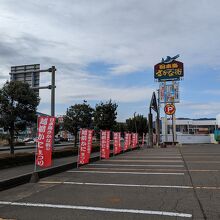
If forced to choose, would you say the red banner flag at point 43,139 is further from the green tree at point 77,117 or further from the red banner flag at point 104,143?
the green tree at point 77,117

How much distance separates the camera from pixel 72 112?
28.4 m

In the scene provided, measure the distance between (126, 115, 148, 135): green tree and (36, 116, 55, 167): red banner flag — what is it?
76379mm

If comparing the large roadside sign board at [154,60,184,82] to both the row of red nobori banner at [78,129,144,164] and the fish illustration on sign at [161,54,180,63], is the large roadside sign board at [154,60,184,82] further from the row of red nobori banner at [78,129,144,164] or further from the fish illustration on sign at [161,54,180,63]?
the row of red nobori banner at [78,129,144,164]

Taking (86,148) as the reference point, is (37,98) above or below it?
above

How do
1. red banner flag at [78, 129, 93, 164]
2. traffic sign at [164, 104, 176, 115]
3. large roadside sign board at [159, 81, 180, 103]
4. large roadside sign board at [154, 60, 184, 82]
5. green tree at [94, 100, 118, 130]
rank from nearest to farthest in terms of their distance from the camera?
1. red banner flag at [78, 129, 93, 164]
2. green tree at [94, 100, 118, 130]
3. traffic sign at [164, 104, 176, 115]
4. large roadside sign board at [159, 81, 180, 103]
5. large roadside sign board at [154, 60, 184, 82]

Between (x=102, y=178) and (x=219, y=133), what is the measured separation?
168 feet

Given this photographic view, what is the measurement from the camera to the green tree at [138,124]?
3532 inches

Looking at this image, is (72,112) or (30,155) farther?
(72,112)

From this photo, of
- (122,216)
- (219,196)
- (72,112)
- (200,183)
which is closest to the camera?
(122,216)

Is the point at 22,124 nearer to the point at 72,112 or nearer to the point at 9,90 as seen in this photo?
the point at 9,90

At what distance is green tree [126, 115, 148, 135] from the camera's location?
89.7m

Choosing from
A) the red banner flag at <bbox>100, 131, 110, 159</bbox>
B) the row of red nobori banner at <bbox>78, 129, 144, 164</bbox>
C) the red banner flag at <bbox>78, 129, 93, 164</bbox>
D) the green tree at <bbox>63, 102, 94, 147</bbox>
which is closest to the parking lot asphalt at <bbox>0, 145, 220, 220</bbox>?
the red banner flag at <bbox>78, 129, 93, 164</bbox>

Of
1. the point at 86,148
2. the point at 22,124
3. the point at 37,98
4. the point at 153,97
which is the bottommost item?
the point at 86,148

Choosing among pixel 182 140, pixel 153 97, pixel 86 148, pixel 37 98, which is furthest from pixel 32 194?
pixel 182 140
